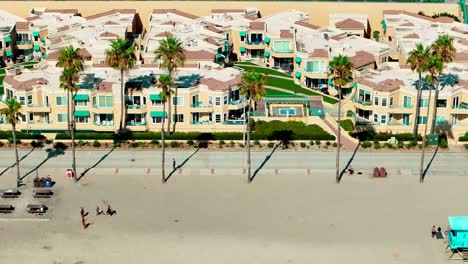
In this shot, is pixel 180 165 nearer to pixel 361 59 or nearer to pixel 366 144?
pixel 366 144

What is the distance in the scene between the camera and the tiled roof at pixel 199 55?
128 meters

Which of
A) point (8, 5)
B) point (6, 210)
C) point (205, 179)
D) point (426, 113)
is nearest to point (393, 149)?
point (426, 113)

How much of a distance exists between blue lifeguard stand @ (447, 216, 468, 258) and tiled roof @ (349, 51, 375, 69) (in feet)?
153

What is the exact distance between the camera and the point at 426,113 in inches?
4382

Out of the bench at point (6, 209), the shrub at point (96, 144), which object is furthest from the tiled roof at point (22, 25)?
the bench at point (6, 209)

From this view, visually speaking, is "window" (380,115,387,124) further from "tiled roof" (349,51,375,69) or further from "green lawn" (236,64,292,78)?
"green lawn" (236,64,292,78)

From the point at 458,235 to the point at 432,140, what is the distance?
30098 millimetres

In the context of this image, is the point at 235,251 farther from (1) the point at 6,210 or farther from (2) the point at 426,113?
(2) the point at 426,113

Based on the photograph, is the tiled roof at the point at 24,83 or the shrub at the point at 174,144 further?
the tiled roof at the point at 24,83

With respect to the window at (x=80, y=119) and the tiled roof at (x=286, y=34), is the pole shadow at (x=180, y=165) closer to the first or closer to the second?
the window at (x=80, y=119)

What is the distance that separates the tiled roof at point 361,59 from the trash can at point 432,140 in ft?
65.5

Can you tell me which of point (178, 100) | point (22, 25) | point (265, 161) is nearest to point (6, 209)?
point (178, 100)

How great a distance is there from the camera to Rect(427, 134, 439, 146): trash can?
109 m

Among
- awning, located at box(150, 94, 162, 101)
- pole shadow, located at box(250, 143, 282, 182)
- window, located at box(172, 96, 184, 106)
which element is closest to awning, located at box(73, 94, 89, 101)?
awning, located at box(150, 94, 162, 101)
